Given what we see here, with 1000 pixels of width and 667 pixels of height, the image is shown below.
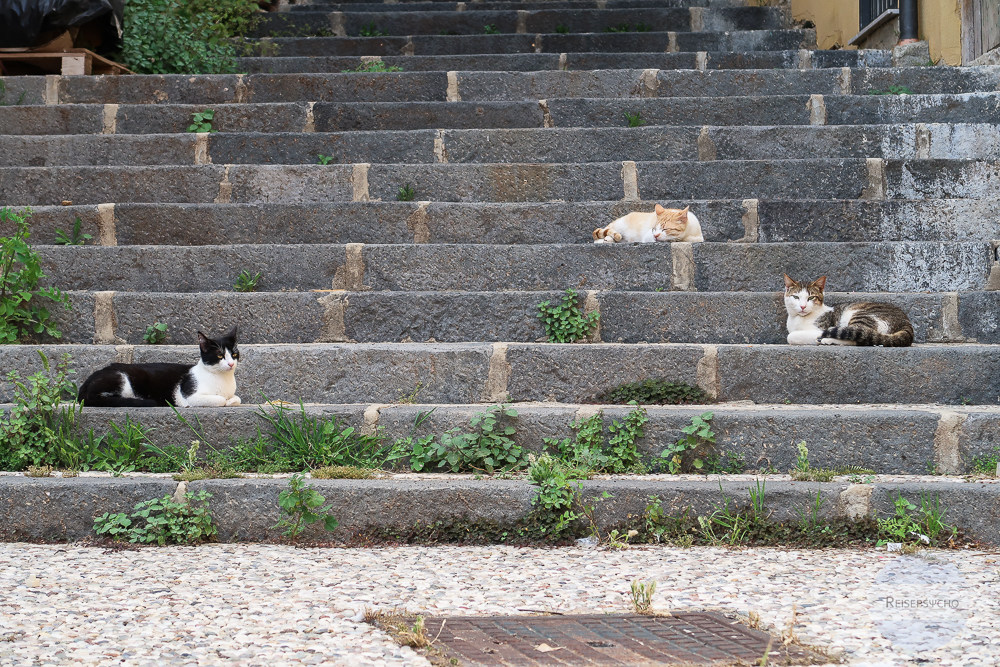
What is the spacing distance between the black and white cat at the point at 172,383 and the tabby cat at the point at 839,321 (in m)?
2.65

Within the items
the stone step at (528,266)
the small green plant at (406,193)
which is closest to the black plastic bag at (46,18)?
the stone step at (528,266)

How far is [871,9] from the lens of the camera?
968 centimetres

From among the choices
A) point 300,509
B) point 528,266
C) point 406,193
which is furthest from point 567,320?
point 300,509

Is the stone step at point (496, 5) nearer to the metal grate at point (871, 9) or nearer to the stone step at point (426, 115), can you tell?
the metal grate at point (871, 9)

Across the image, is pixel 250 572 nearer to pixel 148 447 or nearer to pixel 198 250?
pixel 148 447

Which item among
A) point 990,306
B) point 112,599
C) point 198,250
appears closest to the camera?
point 112,599

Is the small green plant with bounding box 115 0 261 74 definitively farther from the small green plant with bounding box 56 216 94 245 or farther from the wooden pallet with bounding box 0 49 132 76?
the small green plant with bounding box 56 216 94 245

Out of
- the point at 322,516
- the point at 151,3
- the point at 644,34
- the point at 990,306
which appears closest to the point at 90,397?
the point at 322,516

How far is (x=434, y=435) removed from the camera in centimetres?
441

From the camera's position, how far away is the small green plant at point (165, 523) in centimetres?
385

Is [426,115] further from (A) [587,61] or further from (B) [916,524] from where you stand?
(B) [916,524]

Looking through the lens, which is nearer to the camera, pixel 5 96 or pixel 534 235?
pixel 534 235

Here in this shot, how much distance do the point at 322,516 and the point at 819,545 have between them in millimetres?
1846

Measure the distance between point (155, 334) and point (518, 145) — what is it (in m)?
2.72
